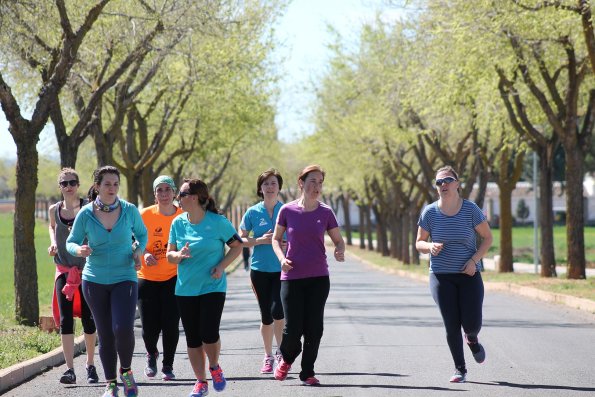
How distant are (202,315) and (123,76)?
17.6 metres

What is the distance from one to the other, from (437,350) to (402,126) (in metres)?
25.7

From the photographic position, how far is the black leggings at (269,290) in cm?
1090

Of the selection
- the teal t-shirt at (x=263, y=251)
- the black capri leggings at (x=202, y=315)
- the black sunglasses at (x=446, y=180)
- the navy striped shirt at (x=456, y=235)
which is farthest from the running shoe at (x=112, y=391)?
the black sunglasses at (x=446, y=180)

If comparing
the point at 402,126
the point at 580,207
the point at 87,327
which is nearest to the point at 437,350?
the point at 87,327

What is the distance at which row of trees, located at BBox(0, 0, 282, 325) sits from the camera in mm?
15977

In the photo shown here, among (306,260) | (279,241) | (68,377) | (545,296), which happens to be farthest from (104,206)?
(545,296)

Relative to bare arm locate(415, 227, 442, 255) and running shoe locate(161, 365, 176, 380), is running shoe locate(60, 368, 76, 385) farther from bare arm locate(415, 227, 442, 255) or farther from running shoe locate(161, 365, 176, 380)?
bare arm locate(415, 227, 442, 255)

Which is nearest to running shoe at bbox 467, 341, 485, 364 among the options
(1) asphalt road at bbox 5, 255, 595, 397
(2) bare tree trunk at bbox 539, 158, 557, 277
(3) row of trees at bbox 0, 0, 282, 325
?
(1) asphalt road at bbox 5, 255, 595, 397

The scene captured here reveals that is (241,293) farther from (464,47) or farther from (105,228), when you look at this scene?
(105,228)

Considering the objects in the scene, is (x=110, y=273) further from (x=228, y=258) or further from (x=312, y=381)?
(x=312, y=381)

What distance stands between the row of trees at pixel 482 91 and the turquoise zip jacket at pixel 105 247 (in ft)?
41.8

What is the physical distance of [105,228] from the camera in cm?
892

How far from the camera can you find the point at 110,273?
29.1 ft

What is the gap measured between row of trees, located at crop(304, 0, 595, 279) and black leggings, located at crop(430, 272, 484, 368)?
36.0 feet
